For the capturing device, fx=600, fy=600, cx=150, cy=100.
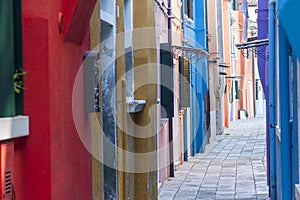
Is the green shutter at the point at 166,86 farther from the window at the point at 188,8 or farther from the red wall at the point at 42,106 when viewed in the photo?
the red wall at the point at 42,106

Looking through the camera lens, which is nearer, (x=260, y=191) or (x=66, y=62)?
(x=66, y=62)

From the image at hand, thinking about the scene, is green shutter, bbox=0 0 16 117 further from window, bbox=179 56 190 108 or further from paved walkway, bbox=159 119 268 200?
window, bbox=179 56 190 108

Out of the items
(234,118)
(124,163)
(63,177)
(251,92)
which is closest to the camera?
(63,177)

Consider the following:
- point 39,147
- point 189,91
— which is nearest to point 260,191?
point 189,91

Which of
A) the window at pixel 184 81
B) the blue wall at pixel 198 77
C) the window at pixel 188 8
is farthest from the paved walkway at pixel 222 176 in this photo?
the window at pixel 188 8

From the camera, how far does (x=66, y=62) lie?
14.8 ft

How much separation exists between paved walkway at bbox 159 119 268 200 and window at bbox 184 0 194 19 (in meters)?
4.34

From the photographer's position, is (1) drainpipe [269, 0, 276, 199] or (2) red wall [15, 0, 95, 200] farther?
(1) drainpipe [269, 0, 276, 199]

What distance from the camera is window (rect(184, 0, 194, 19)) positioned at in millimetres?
18100

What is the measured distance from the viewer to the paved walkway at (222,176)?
10.9 m

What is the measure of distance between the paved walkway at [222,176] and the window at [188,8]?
4344 mm

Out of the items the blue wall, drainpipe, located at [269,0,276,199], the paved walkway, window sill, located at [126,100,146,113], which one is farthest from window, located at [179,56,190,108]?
drainpipe, located at [269,0,276,199]

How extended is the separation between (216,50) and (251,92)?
22539 mm

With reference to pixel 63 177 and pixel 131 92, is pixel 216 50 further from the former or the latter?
pixel 63 177
